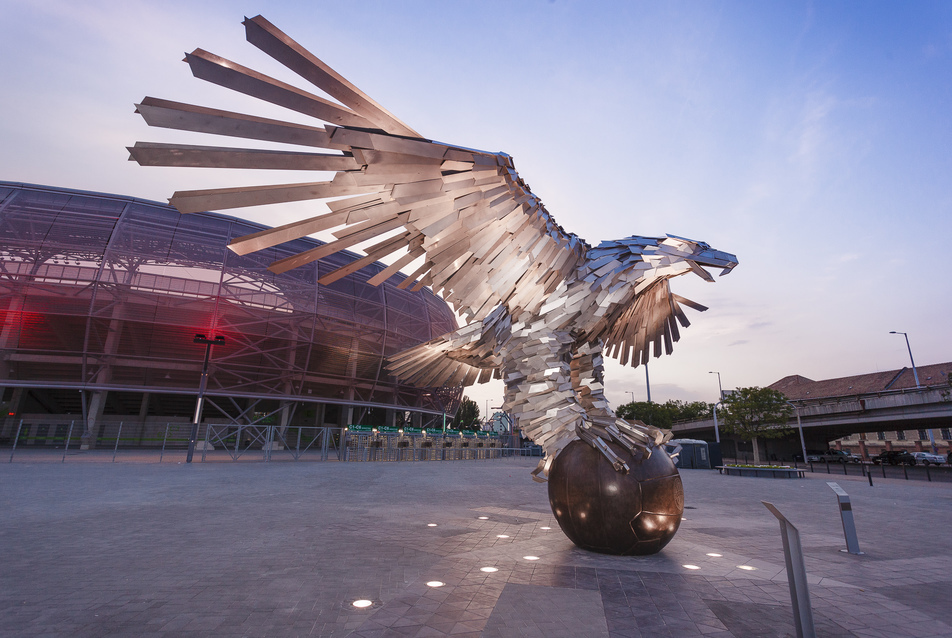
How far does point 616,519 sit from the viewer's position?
15.1ft

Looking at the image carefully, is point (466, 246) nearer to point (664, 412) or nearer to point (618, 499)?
point (618, 499)

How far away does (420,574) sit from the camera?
13.8ft

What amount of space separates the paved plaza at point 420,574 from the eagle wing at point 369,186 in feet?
8.70

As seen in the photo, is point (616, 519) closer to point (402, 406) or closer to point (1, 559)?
point (1, 559)

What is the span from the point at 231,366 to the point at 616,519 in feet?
92.0

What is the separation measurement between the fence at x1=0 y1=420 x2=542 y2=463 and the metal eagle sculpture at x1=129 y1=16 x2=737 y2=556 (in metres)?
16.5

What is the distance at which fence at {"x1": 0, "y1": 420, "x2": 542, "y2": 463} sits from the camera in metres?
21.4

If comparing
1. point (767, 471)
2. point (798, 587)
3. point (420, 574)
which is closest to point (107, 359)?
point (420, 574)

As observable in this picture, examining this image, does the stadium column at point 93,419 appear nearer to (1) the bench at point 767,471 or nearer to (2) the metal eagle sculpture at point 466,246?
(2) the metal eagle sculpture at point 466,246

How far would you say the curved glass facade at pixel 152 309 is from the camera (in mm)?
24688

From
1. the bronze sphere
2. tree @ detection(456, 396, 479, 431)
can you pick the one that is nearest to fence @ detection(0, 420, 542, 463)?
the bronze sphere

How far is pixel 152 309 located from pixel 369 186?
29.8 meters

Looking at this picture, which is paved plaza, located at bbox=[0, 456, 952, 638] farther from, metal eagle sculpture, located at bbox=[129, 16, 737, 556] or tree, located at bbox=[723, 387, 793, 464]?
tree, located at bbox=[723, 387, 793, 464]

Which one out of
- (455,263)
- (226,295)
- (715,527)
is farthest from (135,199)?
(715,527)
